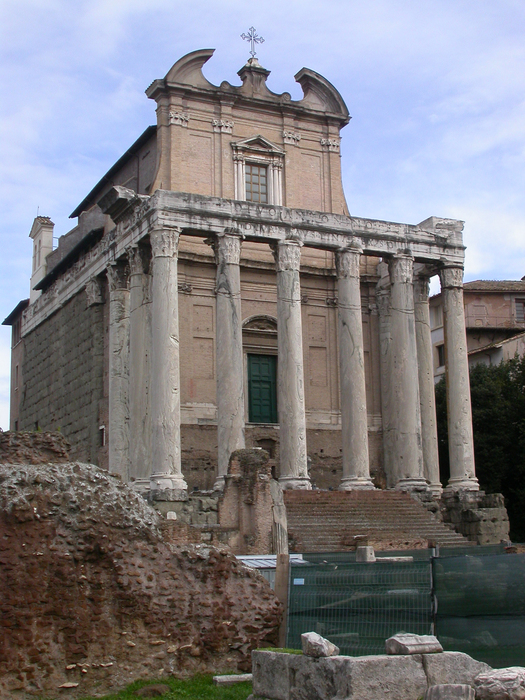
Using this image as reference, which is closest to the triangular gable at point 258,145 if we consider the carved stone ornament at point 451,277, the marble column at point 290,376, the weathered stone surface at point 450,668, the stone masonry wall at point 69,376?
the marble column at point 290,376

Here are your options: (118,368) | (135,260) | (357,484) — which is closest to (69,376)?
(118,368)

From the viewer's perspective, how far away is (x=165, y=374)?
911 inches

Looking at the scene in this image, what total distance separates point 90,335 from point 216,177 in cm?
650

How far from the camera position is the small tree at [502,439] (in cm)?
3195

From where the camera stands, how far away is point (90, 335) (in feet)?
96.4

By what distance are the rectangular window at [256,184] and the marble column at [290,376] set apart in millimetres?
3960

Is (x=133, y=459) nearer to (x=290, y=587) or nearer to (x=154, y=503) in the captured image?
(x=154, y=503)

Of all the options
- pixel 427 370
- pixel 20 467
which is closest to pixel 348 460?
pixel 427 370

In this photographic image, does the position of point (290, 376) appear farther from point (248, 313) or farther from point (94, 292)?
point (94, 292)

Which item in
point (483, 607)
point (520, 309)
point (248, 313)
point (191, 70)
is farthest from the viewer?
point (520, 309)

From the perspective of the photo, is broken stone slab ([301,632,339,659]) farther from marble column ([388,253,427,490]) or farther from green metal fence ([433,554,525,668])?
marble column ([388,253,427,490])

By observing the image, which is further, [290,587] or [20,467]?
[290,587]

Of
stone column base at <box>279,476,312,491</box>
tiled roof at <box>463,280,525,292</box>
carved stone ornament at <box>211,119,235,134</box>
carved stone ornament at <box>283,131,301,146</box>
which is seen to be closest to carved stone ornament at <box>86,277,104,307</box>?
carved stone ornament at <box>211,119,235,134</box>

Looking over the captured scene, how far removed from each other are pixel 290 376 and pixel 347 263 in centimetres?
411
